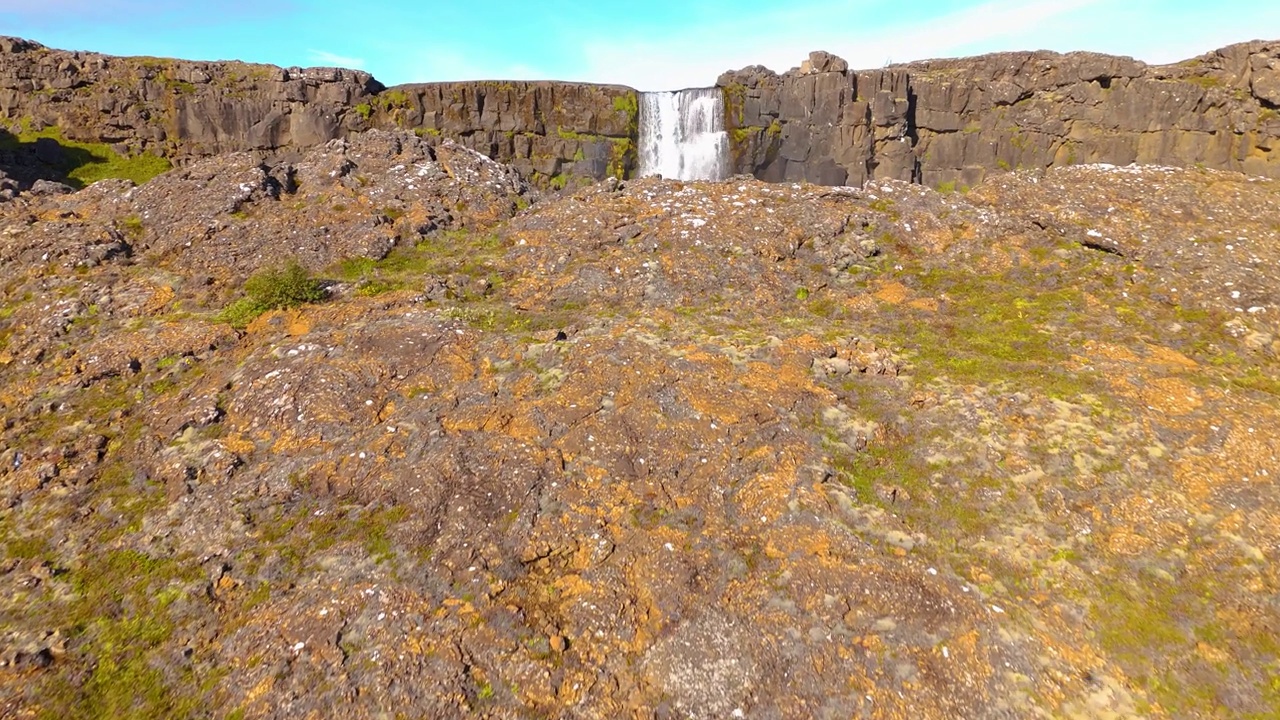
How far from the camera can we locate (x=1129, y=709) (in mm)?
7609

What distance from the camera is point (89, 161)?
31.2 m

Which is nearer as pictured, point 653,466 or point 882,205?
point 653,466

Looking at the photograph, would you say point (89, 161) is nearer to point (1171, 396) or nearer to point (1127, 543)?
point (1127, 543)

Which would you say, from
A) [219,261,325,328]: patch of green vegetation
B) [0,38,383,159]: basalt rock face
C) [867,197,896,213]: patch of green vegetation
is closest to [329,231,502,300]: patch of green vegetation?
[219,261,325,328]: patch of green vegetation

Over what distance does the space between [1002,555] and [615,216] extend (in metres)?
15.1

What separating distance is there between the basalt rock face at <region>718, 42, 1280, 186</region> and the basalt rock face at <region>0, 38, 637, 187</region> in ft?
27.8

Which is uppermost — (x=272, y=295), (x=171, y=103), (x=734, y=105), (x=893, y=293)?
(x=171, y=103)

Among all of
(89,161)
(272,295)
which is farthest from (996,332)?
(89,161)

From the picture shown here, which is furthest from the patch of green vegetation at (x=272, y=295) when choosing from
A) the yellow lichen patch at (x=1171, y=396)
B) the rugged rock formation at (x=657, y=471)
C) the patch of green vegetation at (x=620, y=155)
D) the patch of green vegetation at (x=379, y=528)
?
the patch of green vegetation at (x=620, y=155)

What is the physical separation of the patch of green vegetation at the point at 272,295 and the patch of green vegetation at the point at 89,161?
19877 millimetres

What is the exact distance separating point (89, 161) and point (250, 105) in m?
8.02

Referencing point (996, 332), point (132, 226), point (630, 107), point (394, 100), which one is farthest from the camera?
point (630, 107)

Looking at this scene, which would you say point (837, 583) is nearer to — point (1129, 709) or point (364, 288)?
point (1129, 709)

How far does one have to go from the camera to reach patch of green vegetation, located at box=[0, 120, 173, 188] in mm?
30016
